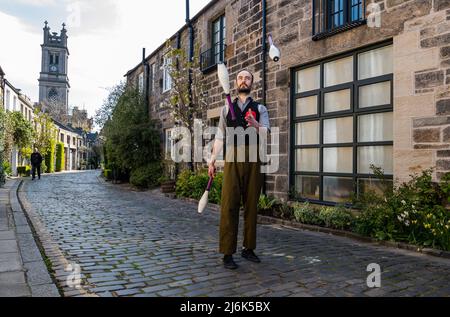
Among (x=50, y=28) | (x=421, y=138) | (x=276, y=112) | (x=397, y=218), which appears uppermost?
(x=50, y=28)

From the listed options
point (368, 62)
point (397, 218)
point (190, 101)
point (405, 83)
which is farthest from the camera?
point (190, 101)

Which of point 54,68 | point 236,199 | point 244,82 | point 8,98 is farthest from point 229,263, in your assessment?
point 54,68

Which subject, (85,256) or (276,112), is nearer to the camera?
(85,256)

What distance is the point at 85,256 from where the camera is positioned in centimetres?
438

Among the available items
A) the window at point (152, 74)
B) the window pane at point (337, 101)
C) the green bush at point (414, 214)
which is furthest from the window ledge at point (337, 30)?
the window at point (152, 74)

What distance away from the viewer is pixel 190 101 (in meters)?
12.2

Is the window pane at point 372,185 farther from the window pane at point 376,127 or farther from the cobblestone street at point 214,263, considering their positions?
the cobblestone street at point 214,263

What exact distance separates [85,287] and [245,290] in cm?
138

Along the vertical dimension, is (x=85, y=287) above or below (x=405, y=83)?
below

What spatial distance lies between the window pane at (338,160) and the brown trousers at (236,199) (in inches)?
123

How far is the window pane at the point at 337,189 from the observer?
6640 millimetres

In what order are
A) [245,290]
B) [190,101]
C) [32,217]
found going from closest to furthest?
[245,290]
[32,217]
[190,101]

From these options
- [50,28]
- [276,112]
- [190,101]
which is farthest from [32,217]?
[50,28]
